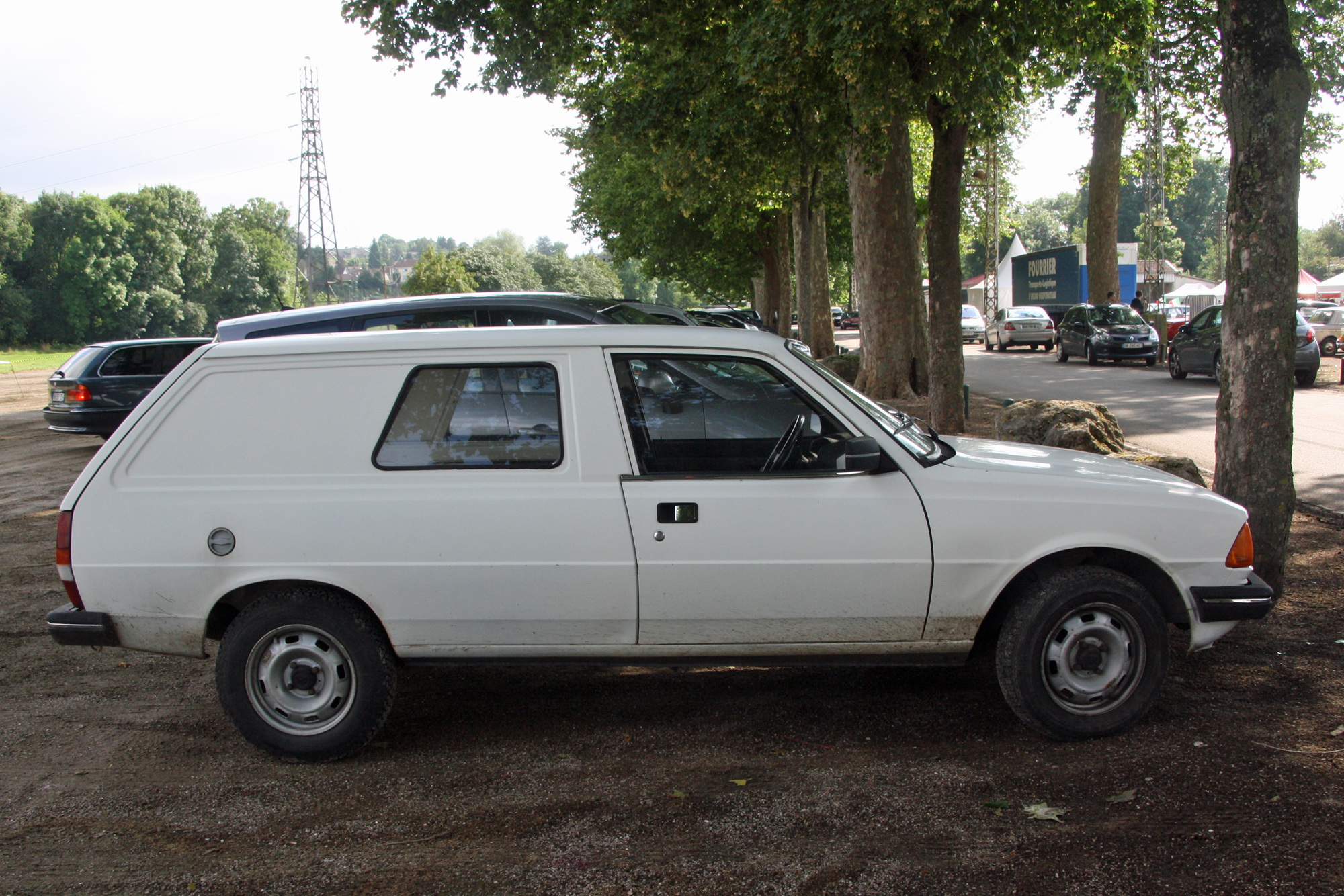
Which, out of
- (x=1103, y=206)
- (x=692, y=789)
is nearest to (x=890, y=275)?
(x=692, y=789)

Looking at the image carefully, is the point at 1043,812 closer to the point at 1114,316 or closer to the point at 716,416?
the point at 716,416

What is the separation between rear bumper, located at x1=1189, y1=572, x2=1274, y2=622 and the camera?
166 inches

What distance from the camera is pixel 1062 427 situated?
378 inches

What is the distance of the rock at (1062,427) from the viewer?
9383 millimetres

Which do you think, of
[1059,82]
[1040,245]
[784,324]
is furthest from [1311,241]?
[1059,82]

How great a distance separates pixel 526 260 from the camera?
456 ft

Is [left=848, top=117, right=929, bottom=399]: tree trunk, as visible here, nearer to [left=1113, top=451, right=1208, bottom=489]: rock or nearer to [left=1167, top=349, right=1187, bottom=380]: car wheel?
[left=1167, top=349, right=1187, bottom=380]: car wheel

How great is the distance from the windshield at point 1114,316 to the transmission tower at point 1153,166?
11.6ft

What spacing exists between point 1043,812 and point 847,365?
1876 centimetres

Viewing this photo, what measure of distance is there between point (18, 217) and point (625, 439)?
3290 inches

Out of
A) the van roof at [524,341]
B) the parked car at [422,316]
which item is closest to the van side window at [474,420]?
the van roof at [524,341]

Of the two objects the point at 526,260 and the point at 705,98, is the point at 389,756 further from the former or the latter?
the point at 526,260

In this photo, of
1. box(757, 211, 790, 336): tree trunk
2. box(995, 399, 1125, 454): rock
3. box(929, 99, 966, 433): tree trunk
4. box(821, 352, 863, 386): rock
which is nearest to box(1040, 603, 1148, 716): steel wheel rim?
box(995, 399, 1125, 454): rock

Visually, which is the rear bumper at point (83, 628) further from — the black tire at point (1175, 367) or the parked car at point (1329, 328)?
the parked car at point (1329, 328)
